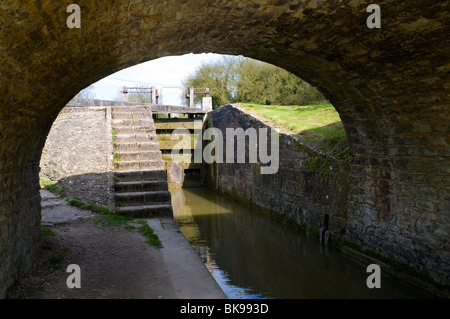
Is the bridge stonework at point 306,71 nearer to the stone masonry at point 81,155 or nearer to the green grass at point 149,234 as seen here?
the green grass at point 149,234

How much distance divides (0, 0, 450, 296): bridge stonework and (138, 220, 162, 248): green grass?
1.66 meters

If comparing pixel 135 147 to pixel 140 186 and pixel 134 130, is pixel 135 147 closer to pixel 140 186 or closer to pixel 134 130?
pixel 134 130

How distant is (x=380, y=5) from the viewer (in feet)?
10.6

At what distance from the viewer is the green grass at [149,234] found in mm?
5743

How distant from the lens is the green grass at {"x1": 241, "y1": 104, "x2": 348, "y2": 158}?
746cm

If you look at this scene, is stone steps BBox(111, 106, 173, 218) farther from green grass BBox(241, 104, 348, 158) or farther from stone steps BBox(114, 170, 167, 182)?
green grass BBox(241, 104, 348, 158)

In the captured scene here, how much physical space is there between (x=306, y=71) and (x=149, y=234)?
3.66 meters

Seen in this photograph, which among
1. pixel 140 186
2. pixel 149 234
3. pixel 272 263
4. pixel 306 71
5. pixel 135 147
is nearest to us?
pixel 306 71

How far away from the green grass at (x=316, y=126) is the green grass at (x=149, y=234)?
373cm

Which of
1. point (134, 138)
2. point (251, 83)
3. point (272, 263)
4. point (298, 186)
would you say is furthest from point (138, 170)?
point (251, 83)

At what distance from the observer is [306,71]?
17.4 feet

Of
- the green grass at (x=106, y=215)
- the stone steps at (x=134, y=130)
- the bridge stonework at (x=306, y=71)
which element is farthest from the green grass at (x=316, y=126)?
the green grass at (x=106, y=215)
